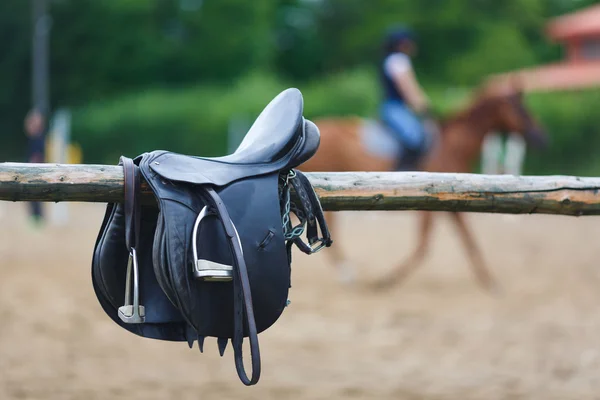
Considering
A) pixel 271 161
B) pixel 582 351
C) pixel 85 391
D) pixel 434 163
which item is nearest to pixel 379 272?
pixel 434 163

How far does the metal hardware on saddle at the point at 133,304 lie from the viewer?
2264mm

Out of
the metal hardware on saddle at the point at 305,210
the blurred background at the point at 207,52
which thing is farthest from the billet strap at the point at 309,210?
the blurred background at the point at 207,52

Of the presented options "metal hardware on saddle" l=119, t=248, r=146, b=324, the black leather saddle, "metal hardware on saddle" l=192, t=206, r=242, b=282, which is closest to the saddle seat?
the black leather saddle

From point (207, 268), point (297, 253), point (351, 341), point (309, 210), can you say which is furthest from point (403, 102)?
point (207, 268)

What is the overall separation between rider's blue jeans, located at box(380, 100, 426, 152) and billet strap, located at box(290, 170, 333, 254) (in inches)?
170

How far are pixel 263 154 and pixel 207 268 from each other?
1.37 feet

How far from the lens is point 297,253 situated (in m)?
8.40

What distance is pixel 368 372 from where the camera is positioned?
4012 mm

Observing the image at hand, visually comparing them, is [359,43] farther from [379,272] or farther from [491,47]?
[379,272]

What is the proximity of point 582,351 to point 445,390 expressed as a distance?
1.12 meters

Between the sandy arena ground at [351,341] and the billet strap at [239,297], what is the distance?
1.33 meters

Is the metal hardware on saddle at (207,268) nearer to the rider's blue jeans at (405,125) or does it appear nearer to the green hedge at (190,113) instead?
the rider's blue jeans at (405,125)

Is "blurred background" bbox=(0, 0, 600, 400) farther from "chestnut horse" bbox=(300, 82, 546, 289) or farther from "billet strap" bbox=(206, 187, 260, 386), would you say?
"billet strap" bbox=(206, 187, 260, 386)

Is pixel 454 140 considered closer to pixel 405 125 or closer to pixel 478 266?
pixel 405 125
